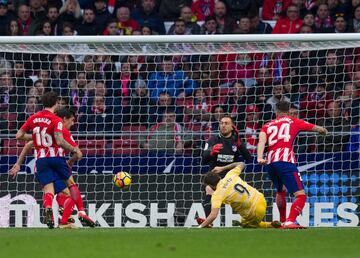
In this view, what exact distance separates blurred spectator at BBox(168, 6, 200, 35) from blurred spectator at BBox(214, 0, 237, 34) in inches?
17.5

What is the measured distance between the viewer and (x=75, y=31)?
2000cm

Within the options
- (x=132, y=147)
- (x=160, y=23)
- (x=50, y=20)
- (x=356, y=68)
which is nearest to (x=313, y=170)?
(x=356, y=68)

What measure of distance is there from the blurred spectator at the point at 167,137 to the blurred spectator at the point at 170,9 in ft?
13.0

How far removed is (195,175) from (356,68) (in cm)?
301

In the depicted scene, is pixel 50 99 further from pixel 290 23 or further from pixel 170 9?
pixel 290 23

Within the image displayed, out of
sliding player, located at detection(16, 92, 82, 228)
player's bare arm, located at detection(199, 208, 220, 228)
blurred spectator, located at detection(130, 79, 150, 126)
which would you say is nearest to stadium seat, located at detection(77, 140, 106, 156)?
blurred spectator, located at detection(130, 79, 150, 126)

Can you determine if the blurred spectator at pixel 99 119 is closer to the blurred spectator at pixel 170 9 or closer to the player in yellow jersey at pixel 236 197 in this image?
the player in yellow jersey at pixel 236 197

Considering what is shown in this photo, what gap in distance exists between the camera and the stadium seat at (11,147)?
1661cm

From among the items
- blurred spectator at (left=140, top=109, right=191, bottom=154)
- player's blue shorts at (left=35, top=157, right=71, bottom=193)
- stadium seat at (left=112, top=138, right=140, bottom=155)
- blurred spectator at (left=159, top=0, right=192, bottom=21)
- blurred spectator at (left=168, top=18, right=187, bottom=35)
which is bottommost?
player's blue shorts at (left=35, top=157, right=71, bottom=193)

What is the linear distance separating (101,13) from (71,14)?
0.58 m

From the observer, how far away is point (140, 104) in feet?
55.9

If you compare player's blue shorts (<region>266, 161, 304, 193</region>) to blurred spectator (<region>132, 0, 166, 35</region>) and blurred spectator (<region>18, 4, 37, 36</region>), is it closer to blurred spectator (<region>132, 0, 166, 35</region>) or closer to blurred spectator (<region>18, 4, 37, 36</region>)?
blurred spectator (<region>132, 0, 166, 35</region>)

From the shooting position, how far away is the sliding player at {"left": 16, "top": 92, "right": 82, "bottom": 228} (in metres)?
14.2

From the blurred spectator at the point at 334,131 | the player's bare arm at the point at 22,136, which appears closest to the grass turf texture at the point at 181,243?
the player's bare arm at the point at 22,136
